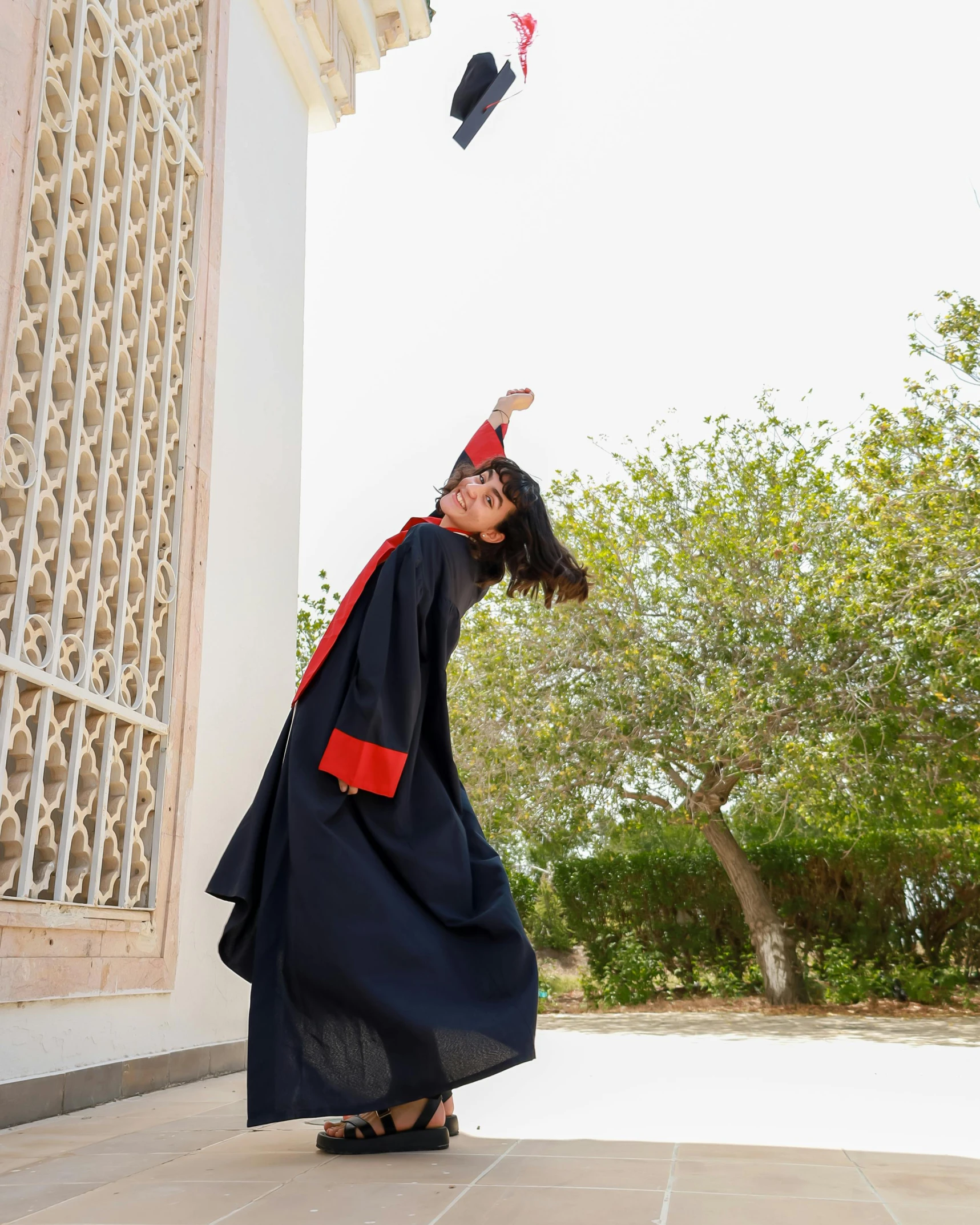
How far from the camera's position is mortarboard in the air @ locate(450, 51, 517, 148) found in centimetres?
470

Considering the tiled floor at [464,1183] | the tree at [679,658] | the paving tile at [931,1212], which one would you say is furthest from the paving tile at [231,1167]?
the tree at [679,658]

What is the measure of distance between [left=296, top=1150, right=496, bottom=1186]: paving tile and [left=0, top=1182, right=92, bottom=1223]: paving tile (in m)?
0.37

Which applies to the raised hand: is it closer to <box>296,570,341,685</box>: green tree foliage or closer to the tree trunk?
the tree trunk

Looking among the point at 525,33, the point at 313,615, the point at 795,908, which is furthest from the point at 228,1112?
the point at 313,615

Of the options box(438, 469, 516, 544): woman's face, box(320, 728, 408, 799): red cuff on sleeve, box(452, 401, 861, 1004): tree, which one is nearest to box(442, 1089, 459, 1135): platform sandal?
box(320, 728, 408, 799): red cuff on sleeve

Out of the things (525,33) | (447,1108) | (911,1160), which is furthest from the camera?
(525,33)

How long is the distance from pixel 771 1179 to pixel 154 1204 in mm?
998

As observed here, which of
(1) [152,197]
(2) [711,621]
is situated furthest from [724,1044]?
(1) [152,197]

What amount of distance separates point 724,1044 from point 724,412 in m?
4.99

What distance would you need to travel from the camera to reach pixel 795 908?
30.5ft

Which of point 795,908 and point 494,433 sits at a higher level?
point 494,433

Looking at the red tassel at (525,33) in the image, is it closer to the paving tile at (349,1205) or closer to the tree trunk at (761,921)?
the paving tile at (349,1205)

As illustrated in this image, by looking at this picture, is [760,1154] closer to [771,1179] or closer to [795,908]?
[771,1179]

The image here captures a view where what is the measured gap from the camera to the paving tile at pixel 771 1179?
1.59 meters
